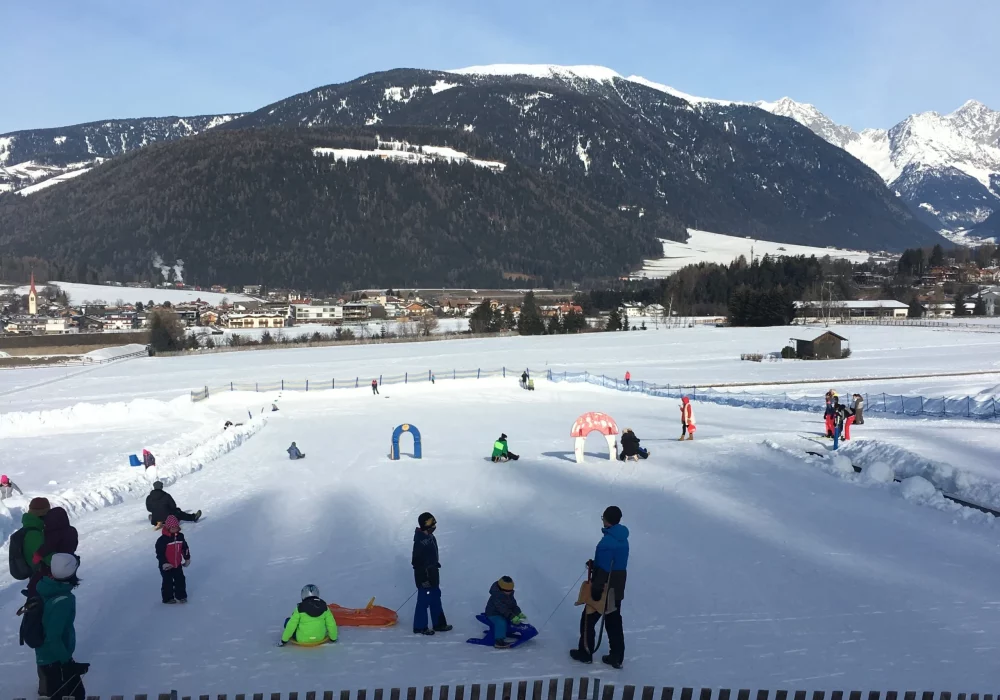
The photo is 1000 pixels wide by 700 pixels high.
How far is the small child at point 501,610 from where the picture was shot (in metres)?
7.13

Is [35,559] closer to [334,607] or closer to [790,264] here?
[334,607]

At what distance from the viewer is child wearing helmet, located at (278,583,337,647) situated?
7.20 meters

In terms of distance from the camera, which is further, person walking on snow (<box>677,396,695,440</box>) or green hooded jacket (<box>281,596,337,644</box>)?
person walking on snow (<box>677,396,695,440</box>)

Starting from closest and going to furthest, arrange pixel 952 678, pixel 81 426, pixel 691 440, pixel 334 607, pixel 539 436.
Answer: pixel 952 678
pixel 334 607
pixel 691 440
pixel 539 436
pixel 81 426

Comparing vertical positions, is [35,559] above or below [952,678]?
above

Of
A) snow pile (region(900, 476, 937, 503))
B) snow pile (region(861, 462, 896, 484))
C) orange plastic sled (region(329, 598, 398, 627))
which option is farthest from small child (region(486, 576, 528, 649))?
snow pile (region(861, 462, 896, 484))

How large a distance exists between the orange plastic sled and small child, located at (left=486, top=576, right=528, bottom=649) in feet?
4.02

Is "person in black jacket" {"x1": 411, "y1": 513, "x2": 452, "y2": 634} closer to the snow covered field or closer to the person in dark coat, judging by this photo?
the snow covered field

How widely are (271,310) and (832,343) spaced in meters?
103

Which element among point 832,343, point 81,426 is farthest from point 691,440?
point 832,343

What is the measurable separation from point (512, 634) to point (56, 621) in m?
3.91

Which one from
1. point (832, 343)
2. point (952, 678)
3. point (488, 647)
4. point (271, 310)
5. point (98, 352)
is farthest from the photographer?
point (271, 310)

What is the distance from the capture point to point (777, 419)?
2520cm

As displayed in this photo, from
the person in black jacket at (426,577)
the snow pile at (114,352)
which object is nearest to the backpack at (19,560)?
the person in black jacket at (426,577)
